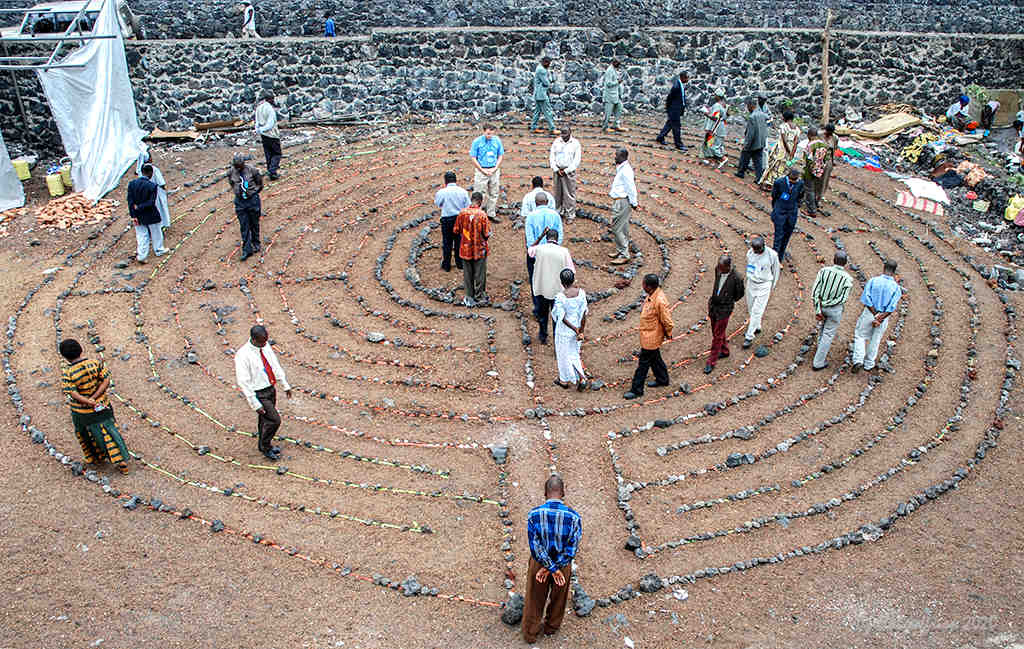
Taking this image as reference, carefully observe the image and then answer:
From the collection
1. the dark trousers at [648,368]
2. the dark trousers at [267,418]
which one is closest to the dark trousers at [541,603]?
the dark trousers at [267,418]

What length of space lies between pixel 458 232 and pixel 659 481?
507 cm

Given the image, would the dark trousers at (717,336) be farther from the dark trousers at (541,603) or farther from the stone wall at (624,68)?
the stone wall at (624,68)

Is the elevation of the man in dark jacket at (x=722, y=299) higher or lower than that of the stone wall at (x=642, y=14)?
lower

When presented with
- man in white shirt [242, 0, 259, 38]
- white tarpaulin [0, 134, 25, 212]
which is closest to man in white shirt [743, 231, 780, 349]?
white tarpaulin [0, 134, 25, 212]

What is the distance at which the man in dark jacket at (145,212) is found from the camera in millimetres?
13523

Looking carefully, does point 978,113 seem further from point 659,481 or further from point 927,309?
point 659,481

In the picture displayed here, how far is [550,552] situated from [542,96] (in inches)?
569

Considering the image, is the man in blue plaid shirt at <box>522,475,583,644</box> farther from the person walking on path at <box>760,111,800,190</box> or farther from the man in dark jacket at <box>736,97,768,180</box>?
the man in dark jacket at <box>736,97,768,180</box>

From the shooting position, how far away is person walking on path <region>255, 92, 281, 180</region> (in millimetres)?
16484

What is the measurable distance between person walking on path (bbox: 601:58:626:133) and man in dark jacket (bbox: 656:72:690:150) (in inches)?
50.5

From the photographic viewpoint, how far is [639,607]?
24.9 ft

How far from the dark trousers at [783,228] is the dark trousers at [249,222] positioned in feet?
28.1

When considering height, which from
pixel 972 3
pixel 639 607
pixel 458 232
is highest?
Result: pixel 972 3

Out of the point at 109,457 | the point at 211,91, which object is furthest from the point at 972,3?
the point at 109,457
